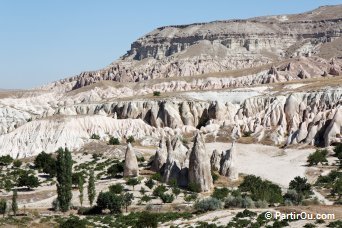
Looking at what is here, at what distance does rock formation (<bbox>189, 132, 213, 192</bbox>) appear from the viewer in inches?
2178

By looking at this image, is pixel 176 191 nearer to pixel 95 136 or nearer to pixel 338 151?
pixel 338 151

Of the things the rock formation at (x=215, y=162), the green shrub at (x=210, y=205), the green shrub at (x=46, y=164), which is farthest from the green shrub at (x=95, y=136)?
the green shrub at (x=210, y=205)

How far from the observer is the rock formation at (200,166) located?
Result: 55.3 m

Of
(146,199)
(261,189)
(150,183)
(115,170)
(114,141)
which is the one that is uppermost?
(114,141)

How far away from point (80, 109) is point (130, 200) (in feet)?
227

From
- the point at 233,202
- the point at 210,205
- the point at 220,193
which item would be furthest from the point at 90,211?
the point at 233,202

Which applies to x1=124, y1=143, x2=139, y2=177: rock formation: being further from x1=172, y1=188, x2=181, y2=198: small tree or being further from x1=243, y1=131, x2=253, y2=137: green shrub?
x1=243, y1=131, x2=253, y2=137: green shrub

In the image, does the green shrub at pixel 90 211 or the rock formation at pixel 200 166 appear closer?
the green shrub at pixel 90 211

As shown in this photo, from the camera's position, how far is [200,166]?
55.5 meters

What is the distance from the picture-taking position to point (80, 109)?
119125 millimetres

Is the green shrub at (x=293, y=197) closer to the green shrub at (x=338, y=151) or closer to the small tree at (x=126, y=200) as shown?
the small tree at (x=126, y=200)

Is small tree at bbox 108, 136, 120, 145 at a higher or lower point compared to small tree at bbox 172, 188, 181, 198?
higher

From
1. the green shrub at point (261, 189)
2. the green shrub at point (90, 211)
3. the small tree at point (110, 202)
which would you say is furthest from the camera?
the green shrub at point (90, 211)

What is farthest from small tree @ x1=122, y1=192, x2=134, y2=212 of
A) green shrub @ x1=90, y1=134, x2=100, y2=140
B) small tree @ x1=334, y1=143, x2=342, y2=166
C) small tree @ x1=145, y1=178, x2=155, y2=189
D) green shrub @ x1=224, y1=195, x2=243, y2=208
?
green shrub @ x1=90, y1=134, x2=100, y2=140
